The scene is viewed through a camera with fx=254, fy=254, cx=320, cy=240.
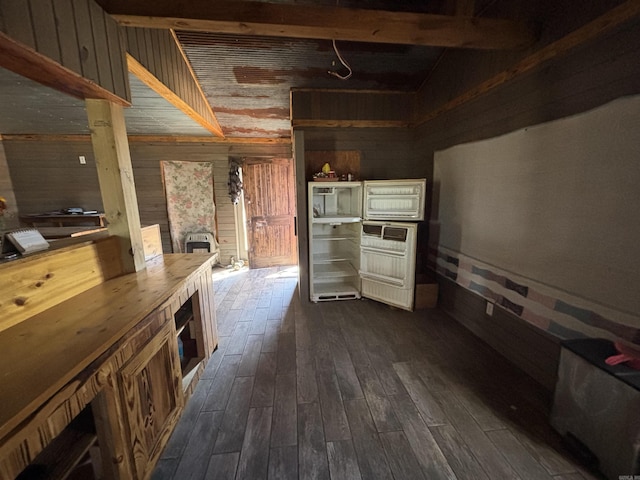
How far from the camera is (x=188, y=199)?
463cm

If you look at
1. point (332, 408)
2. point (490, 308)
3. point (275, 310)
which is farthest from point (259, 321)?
point (490, 308)

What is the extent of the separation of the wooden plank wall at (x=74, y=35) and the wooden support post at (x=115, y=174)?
0.15 m

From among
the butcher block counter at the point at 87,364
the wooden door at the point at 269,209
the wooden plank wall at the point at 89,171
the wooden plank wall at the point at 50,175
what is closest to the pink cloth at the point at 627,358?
the butcher block counter at the point at 87,364

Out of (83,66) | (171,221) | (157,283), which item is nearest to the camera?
(83,66)

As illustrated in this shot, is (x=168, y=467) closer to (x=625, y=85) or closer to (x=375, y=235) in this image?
(x=375, y=235)

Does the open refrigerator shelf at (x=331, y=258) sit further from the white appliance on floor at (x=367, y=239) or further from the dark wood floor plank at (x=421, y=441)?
the dark wood floor plank at (x=421, y=441)

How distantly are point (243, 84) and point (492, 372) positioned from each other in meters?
3.65

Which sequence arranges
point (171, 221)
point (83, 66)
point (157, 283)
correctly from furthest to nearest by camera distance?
point (171, 221)
point (157, 283)
point (83, 66)

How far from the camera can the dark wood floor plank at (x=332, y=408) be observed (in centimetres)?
143

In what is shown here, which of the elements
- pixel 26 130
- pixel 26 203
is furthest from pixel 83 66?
pixel 26 203

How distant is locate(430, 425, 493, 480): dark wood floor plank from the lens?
1.22 m

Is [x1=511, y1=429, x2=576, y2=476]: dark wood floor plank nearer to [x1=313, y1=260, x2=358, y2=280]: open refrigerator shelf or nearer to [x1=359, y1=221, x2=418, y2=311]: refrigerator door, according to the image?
[x1=359, y1=221, x2=418, y2=311]: refrigerator door

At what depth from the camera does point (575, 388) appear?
130cm

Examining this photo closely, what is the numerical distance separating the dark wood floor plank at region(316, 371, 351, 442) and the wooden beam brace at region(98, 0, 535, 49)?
90.6 inches
